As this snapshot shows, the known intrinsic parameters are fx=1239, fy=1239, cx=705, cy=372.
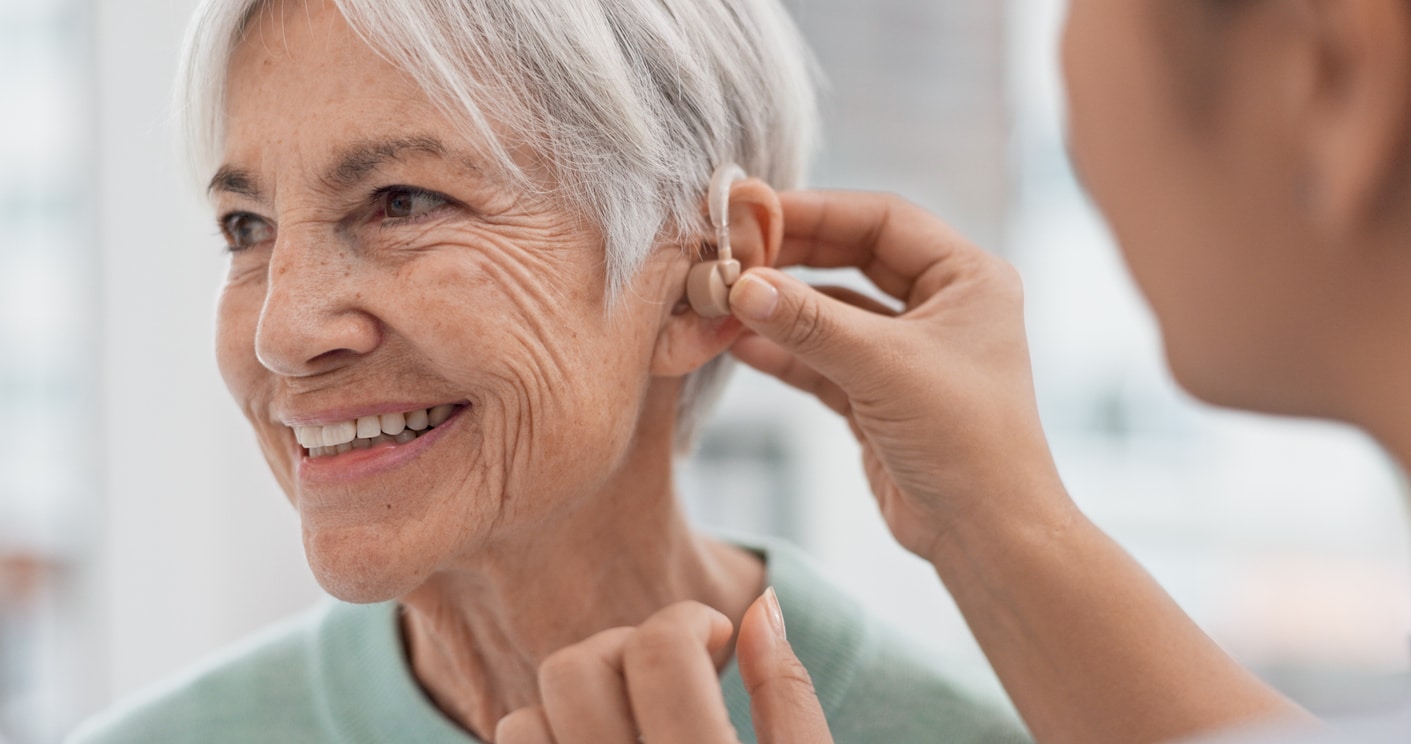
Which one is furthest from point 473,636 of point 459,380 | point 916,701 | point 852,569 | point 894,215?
point 852,569

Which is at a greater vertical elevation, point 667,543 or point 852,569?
point 852,569

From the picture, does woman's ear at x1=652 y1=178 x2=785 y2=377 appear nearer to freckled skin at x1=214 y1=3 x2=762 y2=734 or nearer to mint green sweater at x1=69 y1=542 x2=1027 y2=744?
freckled skin at x1=214 y1=3 x2=762 y2=734

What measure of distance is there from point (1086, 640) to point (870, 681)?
269 mm

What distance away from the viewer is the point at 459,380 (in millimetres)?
1096

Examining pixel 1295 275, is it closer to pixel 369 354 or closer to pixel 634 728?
pixel 634 728

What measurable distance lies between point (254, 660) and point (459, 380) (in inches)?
21.5

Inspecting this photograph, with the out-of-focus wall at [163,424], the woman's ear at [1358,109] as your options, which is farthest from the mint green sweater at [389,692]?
the out-of-focus wall at [163,424]

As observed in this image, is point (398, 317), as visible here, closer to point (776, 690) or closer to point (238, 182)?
point (238, 182)

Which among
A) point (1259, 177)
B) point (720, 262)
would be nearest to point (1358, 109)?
point (1259, 177)

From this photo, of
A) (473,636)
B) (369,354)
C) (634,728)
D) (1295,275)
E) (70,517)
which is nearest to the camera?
(1295,275)

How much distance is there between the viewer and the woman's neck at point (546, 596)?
1.26m

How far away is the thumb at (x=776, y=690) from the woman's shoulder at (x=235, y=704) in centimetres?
59

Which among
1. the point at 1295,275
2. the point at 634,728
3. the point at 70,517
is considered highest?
A: the point at 70,517

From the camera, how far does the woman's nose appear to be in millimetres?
1061
